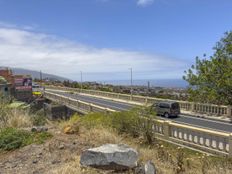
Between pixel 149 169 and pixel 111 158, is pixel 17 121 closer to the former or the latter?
pixel 111 158

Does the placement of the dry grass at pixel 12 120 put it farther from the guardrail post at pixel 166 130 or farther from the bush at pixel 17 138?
the guardrail post at pixel 166 130

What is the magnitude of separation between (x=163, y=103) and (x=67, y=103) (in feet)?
48.1

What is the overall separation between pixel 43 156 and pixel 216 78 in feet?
68.1

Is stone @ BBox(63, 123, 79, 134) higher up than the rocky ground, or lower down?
higher up

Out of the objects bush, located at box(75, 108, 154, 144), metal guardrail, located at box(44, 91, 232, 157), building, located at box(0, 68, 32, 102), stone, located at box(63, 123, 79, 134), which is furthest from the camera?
building, located at box(0, 68, 32, 102)

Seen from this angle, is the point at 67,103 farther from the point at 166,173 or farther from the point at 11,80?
the point at 166,173

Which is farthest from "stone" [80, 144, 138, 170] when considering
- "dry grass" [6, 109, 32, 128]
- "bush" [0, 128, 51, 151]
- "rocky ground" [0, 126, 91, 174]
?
"dry grass" [6, 109, 32, 128]

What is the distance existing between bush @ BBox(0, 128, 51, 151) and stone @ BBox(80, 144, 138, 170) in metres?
3.03

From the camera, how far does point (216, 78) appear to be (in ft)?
85.0

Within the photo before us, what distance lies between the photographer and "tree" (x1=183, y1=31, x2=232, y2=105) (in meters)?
25.4

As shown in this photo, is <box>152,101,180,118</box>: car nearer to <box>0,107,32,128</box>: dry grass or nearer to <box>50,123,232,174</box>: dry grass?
<box>0,107,32,128</box>: dry grass

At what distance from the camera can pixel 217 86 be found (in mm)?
25766

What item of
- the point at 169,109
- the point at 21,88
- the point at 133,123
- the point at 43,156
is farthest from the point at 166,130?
the point at 21,88

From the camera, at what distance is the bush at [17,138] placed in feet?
29.5
